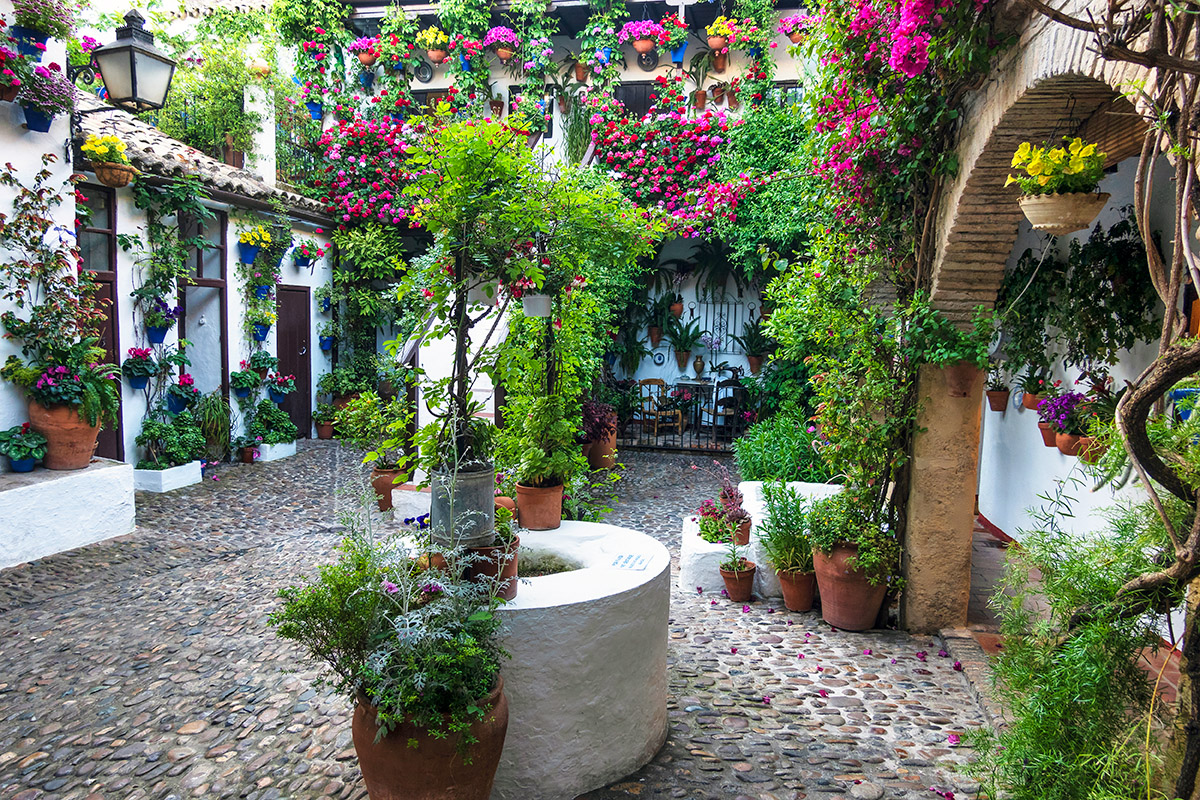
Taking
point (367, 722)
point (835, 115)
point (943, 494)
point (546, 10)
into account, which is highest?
point (546, 10)

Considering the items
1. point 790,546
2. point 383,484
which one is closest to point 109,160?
point 383,484

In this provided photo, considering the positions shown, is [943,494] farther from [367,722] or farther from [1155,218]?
[367,722]

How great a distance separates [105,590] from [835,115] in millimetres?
5945

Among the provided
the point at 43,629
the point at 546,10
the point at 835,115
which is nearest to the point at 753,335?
the point at 546,10

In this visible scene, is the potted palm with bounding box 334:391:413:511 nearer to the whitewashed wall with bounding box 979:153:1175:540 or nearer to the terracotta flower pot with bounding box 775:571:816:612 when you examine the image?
the terracotta flower pot with bounding box 775:571:816:612

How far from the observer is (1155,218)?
4590 millimetres

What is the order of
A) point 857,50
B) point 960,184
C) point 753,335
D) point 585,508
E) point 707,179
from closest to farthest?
point 960,184
point 857,50
point 585,508
point 707,179
point 753,335

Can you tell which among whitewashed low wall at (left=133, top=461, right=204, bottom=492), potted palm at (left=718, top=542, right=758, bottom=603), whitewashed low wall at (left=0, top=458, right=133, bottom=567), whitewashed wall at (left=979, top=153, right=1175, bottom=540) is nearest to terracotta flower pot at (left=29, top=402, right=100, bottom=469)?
whitewashed low wall at (left=0, top=458, right=133, bottom=567)

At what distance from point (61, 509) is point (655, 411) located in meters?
7.61

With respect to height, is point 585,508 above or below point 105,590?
above

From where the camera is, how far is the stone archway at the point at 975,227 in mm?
3100

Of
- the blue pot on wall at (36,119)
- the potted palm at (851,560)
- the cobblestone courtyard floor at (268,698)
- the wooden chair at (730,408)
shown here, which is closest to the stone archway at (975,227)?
the potted palm at (851,560)

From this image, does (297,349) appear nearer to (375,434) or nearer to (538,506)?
(375,434)

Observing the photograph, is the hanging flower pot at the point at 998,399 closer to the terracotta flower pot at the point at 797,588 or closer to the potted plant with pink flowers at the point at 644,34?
the terracotta flower pot at the point at 797,588
